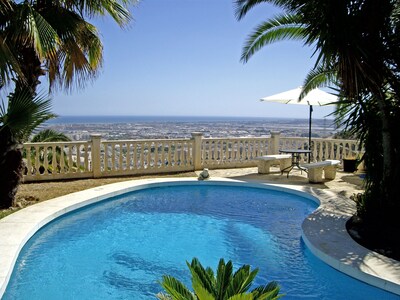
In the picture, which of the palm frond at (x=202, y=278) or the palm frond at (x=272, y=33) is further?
the palm frond at (x=272, y=33)

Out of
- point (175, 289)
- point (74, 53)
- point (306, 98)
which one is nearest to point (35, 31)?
point (74, 53)

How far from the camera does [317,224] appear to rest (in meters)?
5.73

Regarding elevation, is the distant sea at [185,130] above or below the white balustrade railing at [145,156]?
above

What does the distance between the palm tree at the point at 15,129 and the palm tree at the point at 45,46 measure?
0.02 m

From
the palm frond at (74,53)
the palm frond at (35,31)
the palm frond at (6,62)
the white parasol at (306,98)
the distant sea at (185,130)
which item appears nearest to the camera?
the palm frond at (6,62)

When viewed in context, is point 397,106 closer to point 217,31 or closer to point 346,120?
point 346,120

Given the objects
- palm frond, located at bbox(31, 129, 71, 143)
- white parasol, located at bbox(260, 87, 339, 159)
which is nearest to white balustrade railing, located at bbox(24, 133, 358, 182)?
palm frond, located at bbox(31, 129, 71, 143)

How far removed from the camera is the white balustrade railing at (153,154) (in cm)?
927

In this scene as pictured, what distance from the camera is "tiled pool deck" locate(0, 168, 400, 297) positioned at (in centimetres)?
400

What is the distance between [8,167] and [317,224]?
537cm

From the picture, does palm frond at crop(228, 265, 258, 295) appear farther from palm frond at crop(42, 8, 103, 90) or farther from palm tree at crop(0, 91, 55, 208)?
palm frond at crop(42, 8, 103, 90)

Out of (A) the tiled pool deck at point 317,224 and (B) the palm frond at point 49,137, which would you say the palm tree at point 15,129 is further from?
(B) the palm frond at point 49,137

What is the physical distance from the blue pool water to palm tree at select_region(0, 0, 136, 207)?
1.97 m

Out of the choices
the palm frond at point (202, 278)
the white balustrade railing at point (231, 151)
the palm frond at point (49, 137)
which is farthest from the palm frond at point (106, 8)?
the palm frond at point (202, 278)
